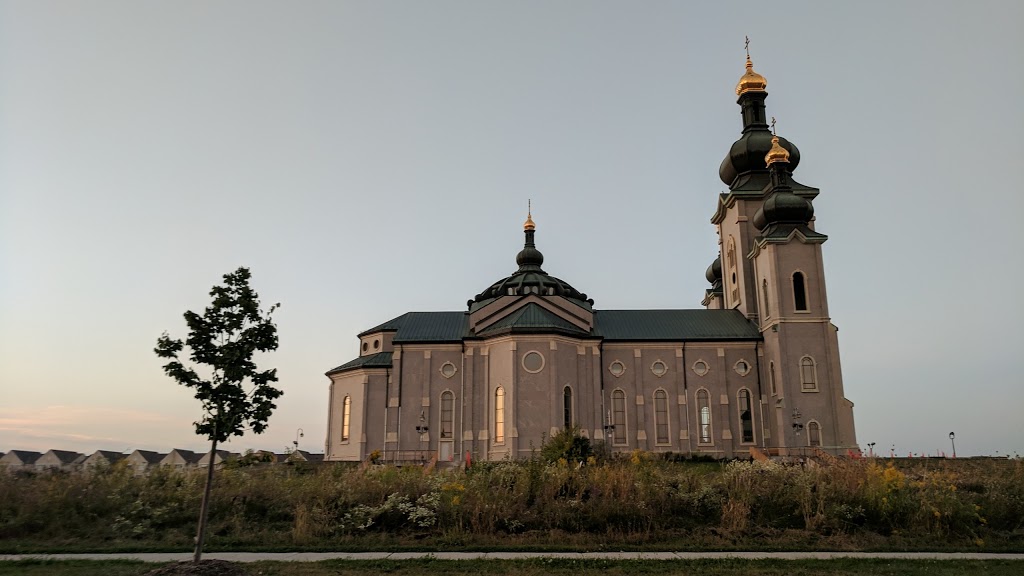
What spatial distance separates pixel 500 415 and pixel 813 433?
58.8 ft

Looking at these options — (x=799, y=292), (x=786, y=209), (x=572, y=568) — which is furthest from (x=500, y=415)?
(x=572, y=568)

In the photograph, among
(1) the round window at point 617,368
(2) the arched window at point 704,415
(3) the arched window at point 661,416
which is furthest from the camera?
(1) the round window at point 617,368

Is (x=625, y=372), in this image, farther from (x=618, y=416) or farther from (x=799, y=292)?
(x=799, y=292)

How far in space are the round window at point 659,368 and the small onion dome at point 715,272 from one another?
1763cm

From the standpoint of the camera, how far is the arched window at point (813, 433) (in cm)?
4100

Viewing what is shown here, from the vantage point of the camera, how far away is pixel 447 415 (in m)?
44.5

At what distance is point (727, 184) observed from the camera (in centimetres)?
5397

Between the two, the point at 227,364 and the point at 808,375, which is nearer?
the point at 227,364

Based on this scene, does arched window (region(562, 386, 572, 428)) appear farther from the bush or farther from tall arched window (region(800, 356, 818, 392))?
tall arched window (region(800, 356, 818, 392))

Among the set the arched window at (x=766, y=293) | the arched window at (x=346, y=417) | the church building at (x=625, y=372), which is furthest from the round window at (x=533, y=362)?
the arched window at (x=766, y=293)

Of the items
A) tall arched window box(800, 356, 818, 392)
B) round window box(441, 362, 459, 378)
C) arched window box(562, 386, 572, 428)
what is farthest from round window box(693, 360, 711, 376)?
round window box(441, 362, 459, 378)

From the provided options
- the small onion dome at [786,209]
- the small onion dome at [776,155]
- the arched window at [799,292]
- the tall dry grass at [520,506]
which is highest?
the small onion dome at [776,155]

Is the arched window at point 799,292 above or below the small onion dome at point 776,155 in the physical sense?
below

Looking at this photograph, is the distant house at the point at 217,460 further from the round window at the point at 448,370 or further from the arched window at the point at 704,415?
the arched window at the point at 704,415
